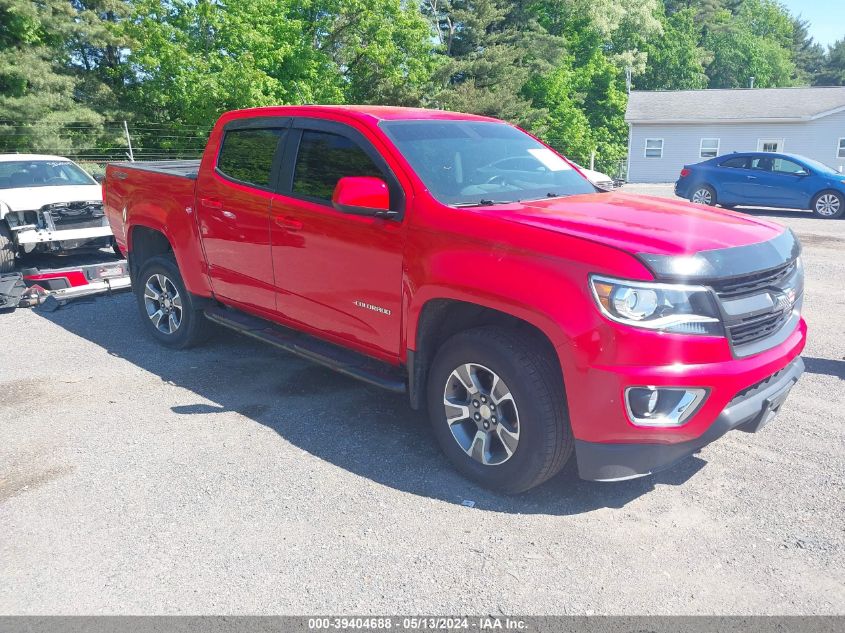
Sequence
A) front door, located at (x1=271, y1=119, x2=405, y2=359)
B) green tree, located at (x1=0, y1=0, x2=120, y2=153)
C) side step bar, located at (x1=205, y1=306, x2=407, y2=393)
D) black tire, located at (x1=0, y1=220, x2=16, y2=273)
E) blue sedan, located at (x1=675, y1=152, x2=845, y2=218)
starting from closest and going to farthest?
1. front door, located at (x1=271, y1=119, x2=405, y2=359)
2. side step bar, located at (x1=205, y1=306, x2=407, y2=393)
3. black tire, located at (x1=0, y1=220, x2=16, y2=273)
4. blue sedan, located at (x1=675, y1=152, x2=845, y2=218)
5. green tree, located at (x1=0, y1=0, x2=120, y2=153)

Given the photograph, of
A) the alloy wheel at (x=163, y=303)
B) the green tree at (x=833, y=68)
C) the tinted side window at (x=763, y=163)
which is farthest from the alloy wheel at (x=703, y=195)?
the green tree at (x=833, y=68)

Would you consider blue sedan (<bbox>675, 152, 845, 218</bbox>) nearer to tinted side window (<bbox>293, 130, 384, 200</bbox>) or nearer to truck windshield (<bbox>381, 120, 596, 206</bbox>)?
truck windshield (<bbox>381, 120, 596, 206</bbox>)

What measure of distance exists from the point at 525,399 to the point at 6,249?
7198 mm

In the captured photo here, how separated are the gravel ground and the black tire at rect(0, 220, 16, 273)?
356cm

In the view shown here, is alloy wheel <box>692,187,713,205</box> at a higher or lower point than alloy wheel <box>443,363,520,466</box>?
lower

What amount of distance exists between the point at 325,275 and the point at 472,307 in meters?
1.10

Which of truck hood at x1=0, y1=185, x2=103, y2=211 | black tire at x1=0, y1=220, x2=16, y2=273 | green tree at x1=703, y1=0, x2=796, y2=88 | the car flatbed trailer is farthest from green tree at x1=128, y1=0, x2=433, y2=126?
green tree at x1=703, y1=0, x2=796, y2=88

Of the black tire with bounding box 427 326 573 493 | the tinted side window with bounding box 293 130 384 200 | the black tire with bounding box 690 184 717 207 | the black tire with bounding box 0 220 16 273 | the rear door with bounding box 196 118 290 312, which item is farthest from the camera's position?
the black tire with bounding box 690 184 717 207

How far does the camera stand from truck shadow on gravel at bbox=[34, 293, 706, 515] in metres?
3.85

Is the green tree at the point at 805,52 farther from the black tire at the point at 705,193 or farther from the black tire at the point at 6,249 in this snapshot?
the black tire at the point at 6,249

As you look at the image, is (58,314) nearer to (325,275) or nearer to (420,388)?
(325,275)

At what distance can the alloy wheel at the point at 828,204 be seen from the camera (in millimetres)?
16156

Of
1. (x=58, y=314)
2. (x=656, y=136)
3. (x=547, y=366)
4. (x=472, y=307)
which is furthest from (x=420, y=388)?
(x=656, y=136)

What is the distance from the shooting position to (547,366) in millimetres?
3496
